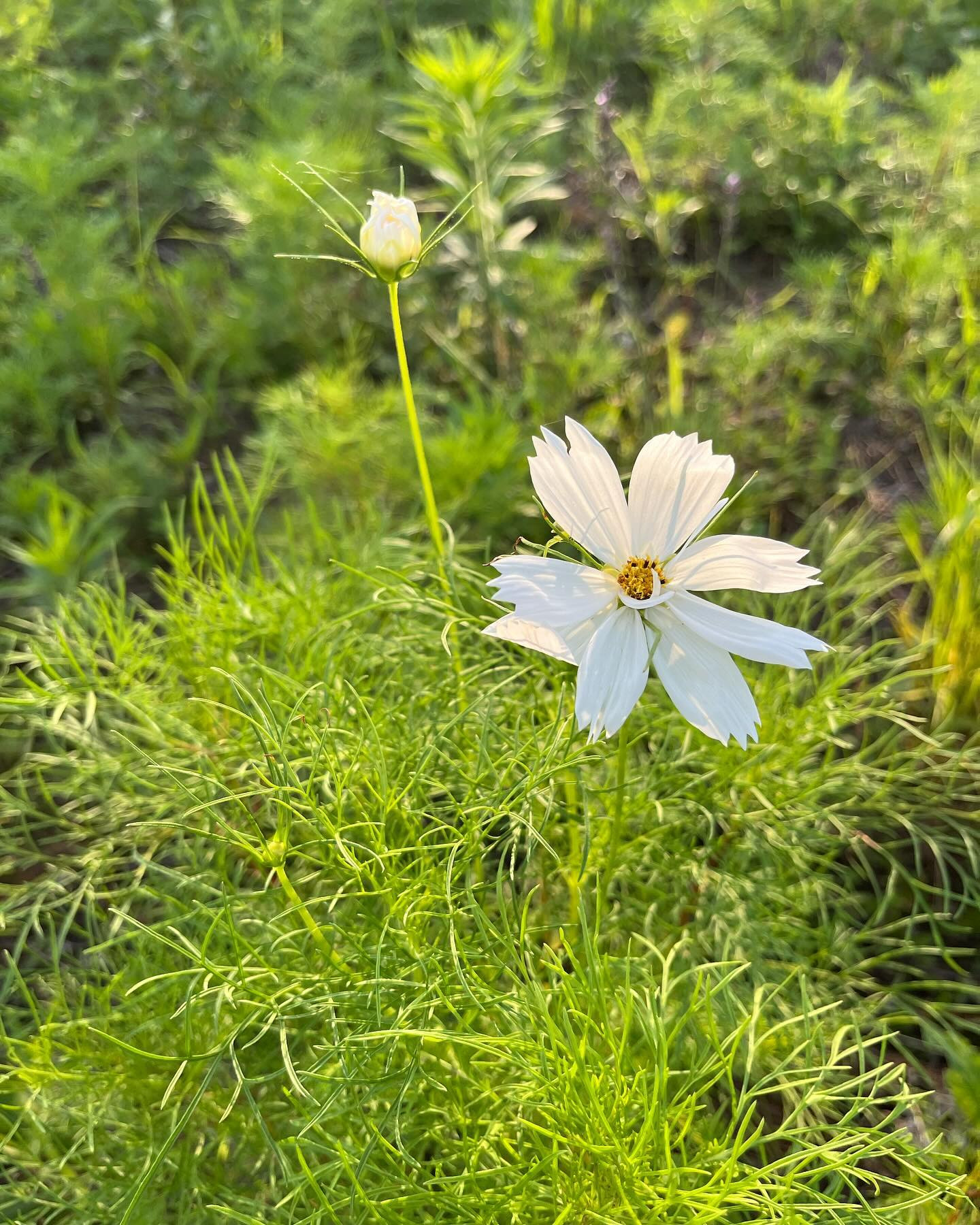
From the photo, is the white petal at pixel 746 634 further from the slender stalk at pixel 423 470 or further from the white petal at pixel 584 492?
the slender stalk at pixel 423 470

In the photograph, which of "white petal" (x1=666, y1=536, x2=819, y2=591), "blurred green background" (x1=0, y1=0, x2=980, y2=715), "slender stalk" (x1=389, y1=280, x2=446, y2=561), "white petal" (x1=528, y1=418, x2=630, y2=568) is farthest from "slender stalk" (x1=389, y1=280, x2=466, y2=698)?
"blurred green background" (x1=0, y1=0, x2=980, y2=715)

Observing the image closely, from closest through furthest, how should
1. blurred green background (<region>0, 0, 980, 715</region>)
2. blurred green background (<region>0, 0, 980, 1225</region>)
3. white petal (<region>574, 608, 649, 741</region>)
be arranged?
white petal (<region>574, 608, 649, 741</region>)
blurred green background (<region>0, 0, 980, 1225</region>)
blurred green background (<region>0, 0, 980, 715</region>)

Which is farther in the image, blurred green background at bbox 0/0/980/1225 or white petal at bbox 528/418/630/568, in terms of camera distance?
blurred green background at bbox 0/0/980/1225

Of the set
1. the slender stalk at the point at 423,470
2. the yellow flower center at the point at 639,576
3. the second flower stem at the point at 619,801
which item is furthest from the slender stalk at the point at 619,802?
the slender stalk at the point at 423,470

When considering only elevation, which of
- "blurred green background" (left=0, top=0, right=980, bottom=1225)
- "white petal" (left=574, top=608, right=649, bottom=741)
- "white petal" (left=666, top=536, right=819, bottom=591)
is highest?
"white petal" (left=666, top=536, right=819, bottom=591)

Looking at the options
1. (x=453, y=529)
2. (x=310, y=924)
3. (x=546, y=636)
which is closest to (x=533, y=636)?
(x=546, y=636)

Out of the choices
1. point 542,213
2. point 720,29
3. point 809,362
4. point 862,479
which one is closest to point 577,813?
point 862,479

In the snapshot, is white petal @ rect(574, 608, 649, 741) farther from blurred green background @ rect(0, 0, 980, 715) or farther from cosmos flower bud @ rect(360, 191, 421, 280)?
blurred green background @ rect(0, 0, 980, 715)

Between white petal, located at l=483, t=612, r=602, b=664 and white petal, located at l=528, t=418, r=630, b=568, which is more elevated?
white petal, located at l=528, t=418, r=630, b=568
